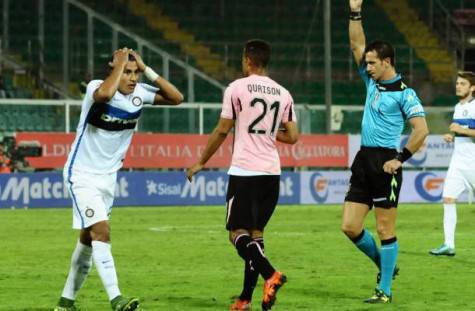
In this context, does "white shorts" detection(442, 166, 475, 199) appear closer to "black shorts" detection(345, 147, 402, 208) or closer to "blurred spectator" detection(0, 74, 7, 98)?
"black shorts" detection(345, 147, 402, 208)

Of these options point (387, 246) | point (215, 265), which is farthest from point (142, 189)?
point (387, 246)

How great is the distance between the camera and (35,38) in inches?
1426

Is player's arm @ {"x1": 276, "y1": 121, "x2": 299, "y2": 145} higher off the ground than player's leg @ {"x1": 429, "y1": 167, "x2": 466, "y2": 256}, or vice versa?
player's arm @ {"x1": 276, "y1": 121, "x2": 299, "y2": 145}

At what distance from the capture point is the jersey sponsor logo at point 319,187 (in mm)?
31297

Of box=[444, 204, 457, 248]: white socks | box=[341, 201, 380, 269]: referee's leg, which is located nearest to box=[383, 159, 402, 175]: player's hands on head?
box=[341, 201, 380, 269]: referee's leg

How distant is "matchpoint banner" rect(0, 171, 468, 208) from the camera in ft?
92.0

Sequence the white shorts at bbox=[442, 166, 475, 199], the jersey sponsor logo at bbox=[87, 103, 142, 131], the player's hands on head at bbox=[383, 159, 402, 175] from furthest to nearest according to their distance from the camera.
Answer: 1. the white shorts at bbox=[442, 166, 475, 199]
2. the player's hands on head at bbox=[383, 159, 402, 175]
3. the jersey sponsor logo at bbox=[87, 103, 142, 131]

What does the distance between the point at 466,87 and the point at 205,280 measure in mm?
5268

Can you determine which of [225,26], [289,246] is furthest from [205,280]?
[225,26]

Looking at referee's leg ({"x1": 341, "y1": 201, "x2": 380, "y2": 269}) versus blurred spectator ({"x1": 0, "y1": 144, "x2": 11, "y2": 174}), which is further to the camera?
blurred spectator ({"x1": 0, "y1": 144, "x2": 11, "y2": 174})

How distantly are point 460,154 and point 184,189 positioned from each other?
13.5 meters

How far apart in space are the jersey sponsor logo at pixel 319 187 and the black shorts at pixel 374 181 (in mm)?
19412

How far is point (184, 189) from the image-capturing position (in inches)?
1180

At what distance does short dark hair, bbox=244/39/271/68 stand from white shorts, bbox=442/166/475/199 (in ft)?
23.2
